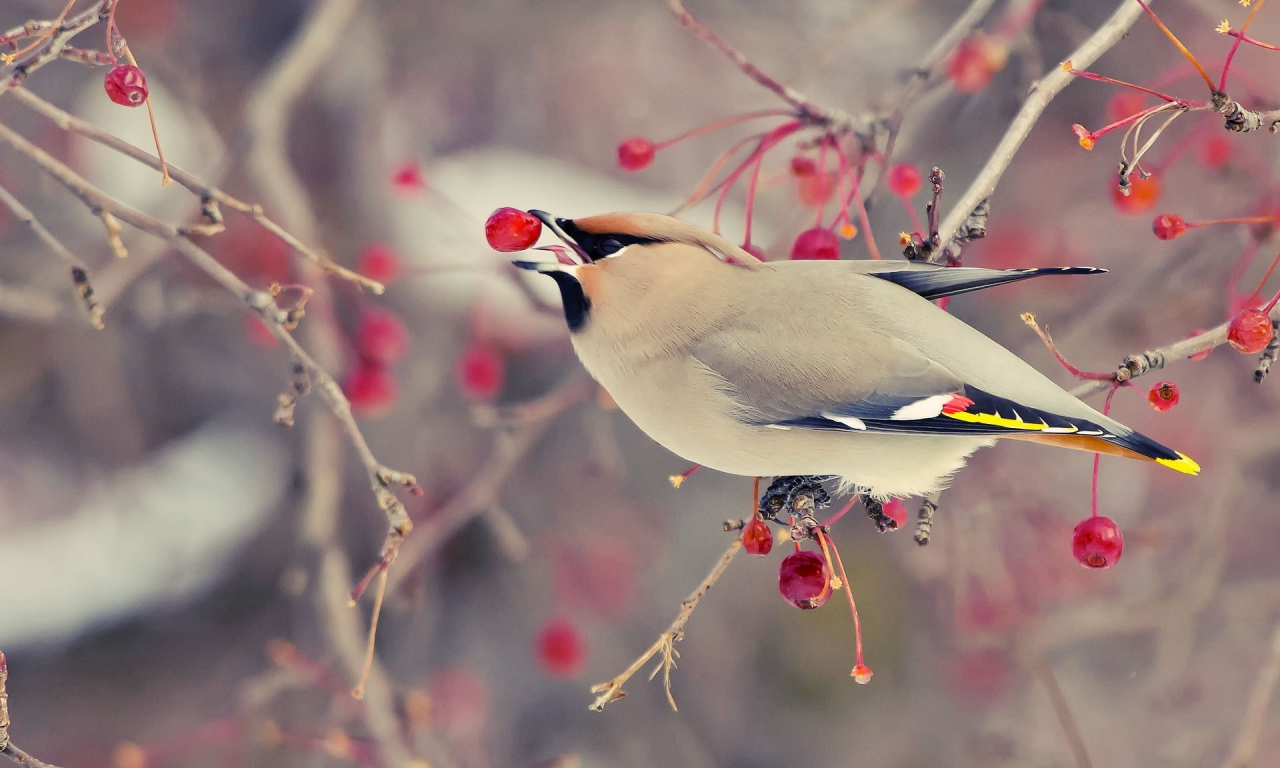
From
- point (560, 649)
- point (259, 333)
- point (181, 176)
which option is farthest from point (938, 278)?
point (259, 333)

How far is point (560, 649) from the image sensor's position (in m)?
3.04

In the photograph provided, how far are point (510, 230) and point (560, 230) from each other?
3.1 inches

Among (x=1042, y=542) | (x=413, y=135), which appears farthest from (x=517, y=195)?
(x=1042, y=542)

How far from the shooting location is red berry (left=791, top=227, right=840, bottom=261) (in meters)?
1.92

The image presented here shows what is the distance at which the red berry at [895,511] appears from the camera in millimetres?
1786

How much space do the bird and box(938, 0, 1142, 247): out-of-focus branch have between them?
0.09 metres

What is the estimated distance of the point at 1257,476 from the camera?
3305 mm

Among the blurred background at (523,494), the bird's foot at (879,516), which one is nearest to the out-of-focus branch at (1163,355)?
the bird's foot at (879,516)

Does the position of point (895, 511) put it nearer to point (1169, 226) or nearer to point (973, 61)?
point (1169, 226)

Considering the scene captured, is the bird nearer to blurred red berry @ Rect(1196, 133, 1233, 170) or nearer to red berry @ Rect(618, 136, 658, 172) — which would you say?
red berry @ Rect(618, 136, 658, 172)

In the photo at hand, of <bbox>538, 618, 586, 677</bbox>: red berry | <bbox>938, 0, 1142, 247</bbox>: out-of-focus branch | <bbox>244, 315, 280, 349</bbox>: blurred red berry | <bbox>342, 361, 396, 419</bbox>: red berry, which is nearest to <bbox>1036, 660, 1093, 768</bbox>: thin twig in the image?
<bbox>538, 618, 586, 677</bbox>: red berry

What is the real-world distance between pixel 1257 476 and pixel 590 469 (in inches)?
79.6

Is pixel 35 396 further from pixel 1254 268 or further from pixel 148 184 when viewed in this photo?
pixel 1254 268

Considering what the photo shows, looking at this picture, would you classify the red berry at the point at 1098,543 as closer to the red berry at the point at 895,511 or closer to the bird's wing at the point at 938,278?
the red berry at the point at 895,511
